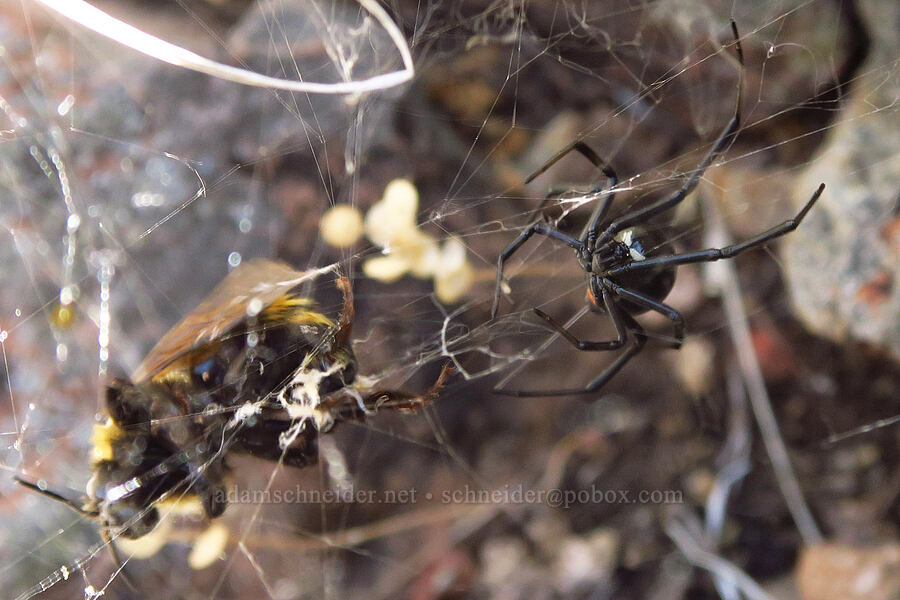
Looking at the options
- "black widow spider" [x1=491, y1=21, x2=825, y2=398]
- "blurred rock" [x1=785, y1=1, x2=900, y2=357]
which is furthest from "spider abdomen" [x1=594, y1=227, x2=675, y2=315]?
"blurred rock" [x1=785, y1=1, x2=900, y2=357]

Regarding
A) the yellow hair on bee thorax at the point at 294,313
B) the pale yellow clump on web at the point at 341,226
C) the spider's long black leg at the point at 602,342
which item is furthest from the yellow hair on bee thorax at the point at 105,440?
the spider's long black leg at the point at 602,342

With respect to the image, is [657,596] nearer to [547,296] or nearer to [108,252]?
[547,296]

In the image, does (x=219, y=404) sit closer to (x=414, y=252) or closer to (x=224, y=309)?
(x=224, y=309)

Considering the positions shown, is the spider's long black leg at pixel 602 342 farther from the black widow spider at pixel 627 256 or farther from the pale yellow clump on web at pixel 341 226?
the pale yellow clump on web at pixel 341 226

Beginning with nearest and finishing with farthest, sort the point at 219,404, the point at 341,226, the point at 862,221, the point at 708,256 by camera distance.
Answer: the point at 219,404 → the point at 708,256 → the point at 341,226 → the point at 862,221

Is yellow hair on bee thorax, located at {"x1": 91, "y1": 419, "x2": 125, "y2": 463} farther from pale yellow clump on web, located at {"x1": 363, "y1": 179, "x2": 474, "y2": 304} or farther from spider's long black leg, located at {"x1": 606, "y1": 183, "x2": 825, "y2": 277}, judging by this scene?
spider's long black leg, located at {"x1": 606, "y1": 183, "x2": 825, "y2": 277}

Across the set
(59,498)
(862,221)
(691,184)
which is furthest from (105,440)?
(862,221)

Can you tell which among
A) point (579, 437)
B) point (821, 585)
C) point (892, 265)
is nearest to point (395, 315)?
point (579, 437)

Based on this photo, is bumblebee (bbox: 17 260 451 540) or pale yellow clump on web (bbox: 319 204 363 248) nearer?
bumblebee (bbox: 17 260 451 540)
